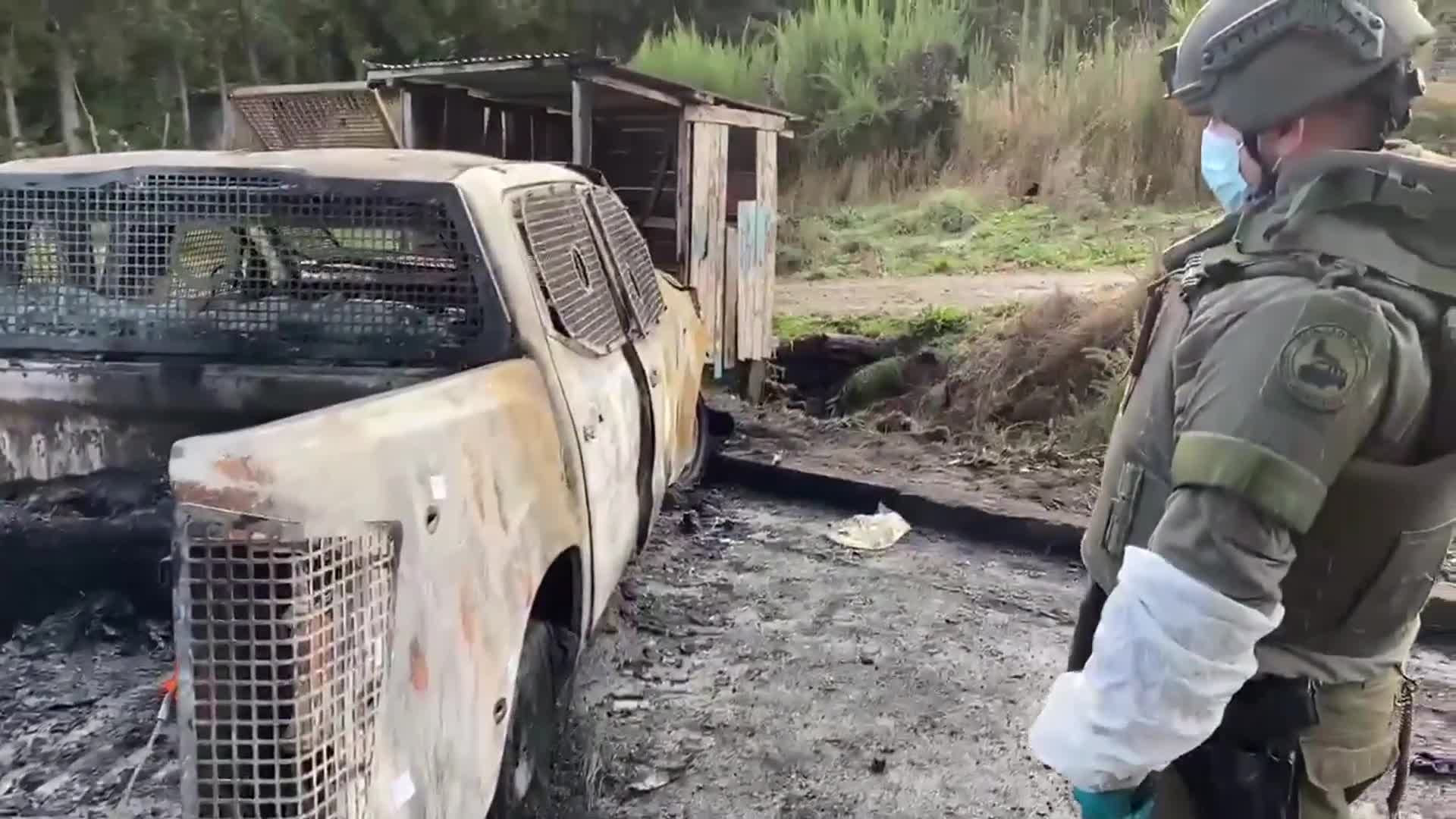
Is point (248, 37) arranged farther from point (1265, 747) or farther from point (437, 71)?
point (1265, 747)

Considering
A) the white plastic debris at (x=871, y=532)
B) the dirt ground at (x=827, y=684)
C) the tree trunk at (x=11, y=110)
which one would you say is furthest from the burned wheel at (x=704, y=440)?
the tree trunk at (x=11, y=110)

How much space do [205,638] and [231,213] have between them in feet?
6.15

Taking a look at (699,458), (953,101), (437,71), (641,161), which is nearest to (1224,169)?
(699,458)

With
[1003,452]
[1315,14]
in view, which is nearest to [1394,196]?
[1315,14]

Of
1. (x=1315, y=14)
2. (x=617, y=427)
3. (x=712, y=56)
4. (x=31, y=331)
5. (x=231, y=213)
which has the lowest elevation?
(x=617, y=427)

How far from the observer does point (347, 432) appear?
2.04m

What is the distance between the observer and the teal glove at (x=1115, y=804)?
5.79 ft

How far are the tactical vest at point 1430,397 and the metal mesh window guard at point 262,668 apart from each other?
4.19ft

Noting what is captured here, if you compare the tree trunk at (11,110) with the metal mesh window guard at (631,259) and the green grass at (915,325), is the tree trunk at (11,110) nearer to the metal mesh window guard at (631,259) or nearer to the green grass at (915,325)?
the green grass at (915,325)

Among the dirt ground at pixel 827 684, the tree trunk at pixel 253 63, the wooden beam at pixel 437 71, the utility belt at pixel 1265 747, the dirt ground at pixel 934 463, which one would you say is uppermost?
the tree trunk at pixel 253 63

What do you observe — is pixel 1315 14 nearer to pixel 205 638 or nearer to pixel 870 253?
pixel 205 638

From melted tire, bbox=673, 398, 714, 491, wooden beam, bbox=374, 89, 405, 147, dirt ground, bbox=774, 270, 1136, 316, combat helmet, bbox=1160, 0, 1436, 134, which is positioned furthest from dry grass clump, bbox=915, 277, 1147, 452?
combat helmet, bbox=1160, 0, 1436, 134

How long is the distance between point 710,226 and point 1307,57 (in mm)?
6650

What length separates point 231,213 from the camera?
3.35 m
